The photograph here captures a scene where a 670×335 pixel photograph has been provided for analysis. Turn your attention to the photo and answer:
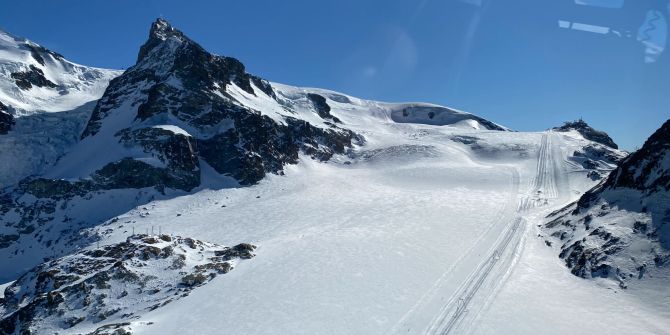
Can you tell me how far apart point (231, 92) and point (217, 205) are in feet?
97.6

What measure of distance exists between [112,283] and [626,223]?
31634 mm

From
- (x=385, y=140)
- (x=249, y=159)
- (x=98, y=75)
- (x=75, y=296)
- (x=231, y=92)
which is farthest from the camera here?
(x=98, y=75)

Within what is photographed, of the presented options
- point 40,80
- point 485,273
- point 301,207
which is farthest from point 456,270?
point 40,80

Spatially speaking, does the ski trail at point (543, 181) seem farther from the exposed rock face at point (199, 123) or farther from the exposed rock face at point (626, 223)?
the exposed rock face at point (199, 123)

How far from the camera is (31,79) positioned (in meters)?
81.3

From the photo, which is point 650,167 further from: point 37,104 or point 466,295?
point 37,104

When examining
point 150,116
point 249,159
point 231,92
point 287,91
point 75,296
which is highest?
point 287,91

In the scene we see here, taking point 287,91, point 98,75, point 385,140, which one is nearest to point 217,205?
point 385,140

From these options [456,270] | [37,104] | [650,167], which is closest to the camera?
A: [456,270]

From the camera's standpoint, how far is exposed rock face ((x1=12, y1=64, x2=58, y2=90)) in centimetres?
7775

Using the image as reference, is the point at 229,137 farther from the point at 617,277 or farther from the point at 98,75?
the point at 98,75

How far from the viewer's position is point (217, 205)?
50125mm

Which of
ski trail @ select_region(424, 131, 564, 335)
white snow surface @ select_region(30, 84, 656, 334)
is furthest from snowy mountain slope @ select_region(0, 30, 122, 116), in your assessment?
ski trail @ select_region(424, 131, 564, 335)

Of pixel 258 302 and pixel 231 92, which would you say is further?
pixel 231 92
